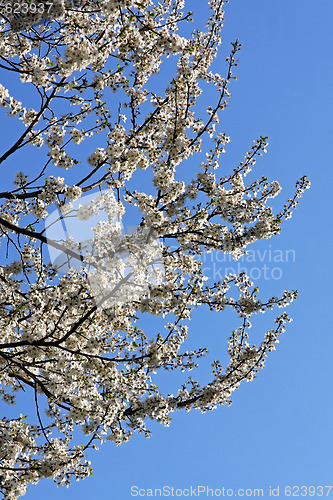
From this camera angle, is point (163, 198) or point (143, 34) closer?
point (163, 198)

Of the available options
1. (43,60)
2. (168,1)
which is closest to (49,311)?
(43,60)

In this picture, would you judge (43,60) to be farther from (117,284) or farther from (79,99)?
(117,284)

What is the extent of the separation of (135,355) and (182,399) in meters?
1.28

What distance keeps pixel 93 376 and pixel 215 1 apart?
7354 millimetres

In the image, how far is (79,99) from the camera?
27.2ft

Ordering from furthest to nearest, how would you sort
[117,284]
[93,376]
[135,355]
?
1. [93,376]
2. [135,355]
3. [117,284]

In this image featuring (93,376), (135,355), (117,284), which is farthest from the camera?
(93,376)

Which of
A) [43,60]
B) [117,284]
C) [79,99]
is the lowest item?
[117,284]

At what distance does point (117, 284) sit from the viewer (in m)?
7.86

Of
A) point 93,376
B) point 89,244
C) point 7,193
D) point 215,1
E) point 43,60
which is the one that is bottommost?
point 93,376

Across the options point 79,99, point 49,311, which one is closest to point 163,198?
point 79,99

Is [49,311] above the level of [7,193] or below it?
below

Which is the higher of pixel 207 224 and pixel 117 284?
pixel 207 224

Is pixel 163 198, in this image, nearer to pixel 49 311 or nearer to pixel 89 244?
pixel 89 244
